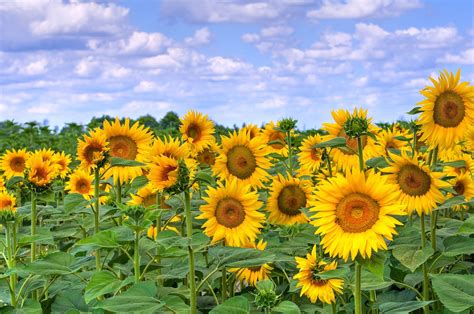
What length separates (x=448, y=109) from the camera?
3.29 meters

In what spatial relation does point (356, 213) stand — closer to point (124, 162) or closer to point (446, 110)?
point (446, 110)

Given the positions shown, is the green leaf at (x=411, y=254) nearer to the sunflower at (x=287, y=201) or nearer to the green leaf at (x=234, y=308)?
the green leaf at (x=234, y=308)

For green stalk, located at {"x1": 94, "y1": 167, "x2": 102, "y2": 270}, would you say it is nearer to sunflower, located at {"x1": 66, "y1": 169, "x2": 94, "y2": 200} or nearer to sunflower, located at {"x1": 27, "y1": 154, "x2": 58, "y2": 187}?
sunflower, located at {"x1": 27, "y1": 154, "x2": 58, "y2": 187}

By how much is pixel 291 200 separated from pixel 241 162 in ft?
1.37

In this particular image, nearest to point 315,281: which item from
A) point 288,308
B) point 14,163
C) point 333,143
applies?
point 288,308

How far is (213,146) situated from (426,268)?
1849mm

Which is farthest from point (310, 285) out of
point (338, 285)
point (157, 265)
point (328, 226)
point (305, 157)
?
point (305, 157)

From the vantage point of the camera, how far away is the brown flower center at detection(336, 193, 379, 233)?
2.52 m

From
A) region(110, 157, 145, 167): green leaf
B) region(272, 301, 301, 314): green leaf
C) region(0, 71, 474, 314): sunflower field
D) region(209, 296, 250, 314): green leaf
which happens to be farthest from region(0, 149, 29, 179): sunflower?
region(272, 301, 301, 314): green leaf

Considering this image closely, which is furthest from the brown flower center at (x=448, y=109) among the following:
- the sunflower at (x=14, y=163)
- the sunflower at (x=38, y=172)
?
the sunflower at (x=14, y=163)

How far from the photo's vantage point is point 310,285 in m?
2.93

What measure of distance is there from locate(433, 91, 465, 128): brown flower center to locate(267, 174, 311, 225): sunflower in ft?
2.93

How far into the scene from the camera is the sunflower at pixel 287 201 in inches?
152

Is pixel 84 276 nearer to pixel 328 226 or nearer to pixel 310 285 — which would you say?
pixel 310 285
